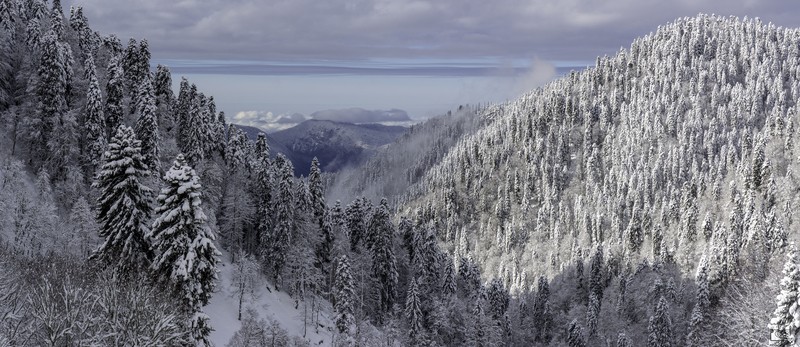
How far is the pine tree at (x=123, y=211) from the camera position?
32656 millimetres

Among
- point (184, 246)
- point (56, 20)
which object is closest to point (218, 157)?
point (56, 20)

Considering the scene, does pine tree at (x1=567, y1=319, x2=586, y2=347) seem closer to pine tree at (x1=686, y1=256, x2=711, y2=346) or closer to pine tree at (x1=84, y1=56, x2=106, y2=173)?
pine tree at (x1=686, y1=256, x2=711, y2=346)

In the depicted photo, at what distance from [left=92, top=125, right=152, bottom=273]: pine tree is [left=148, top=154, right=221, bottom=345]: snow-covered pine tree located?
369 cm

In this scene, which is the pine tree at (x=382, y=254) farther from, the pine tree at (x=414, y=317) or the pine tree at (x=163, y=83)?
the pine tree at (x=163, y=83)

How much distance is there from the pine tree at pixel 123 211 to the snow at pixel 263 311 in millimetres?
28525

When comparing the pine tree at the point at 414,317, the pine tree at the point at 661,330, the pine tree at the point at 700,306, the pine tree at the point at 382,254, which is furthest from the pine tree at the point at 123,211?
the pine tree at the point at 661,330

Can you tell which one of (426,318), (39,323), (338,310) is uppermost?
(39,323)

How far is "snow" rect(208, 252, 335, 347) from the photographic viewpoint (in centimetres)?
6302

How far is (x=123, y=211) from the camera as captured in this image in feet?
108

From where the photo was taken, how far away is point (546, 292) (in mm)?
168000

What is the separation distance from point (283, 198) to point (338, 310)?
18953mm

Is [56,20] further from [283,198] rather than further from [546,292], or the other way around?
[546,292]

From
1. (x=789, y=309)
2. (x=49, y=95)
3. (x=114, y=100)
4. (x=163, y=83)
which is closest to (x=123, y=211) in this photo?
(x=789, y=309)

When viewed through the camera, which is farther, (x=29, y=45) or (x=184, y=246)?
(x=29, y=45)
